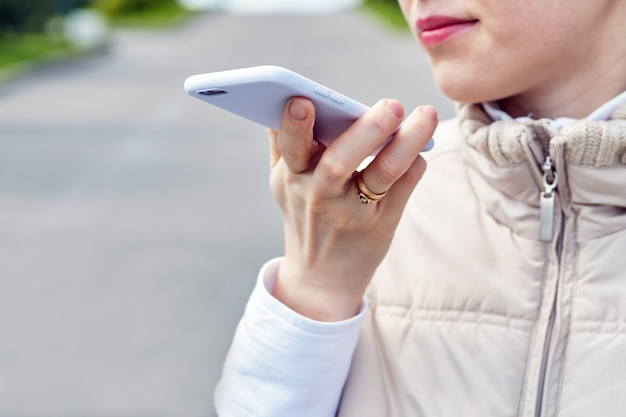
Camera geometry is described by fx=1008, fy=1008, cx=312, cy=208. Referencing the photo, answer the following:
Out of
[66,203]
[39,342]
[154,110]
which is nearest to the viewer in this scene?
[39,342]

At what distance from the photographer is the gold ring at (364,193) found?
4.08ft

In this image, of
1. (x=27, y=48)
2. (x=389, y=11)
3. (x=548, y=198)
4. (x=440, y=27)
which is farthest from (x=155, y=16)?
(x=548, y=198)

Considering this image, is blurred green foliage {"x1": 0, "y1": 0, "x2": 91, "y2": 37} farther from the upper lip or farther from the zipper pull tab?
the zipper pull tab

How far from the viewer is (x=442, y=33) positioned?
138 centimetres

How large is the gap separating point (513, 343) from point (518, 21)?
429 mm

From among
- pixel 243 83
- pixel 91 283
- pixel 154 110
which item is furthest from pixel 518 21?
pixel 154 110

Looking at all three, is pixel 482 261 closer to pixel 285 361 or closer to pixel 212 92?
pixel 285 361

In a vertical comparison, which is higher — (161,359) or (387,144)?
(387,144)

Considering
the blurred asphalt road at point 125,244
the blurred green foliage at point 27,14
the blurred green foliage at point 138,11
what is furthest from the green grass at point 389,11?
the blurred asphalt road at point 125,244

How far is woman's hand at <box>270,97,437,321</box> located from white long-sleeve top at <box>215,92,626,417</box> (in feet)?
0.12

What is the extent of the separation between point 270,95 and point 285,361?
1.37 ft

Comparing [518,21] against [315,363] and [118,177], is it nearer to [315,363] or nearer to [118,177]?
[315,363]

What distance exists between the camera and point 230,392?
145 centimetres

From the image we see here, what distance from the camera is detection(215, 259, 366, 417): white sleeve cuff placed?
4.51 ft
